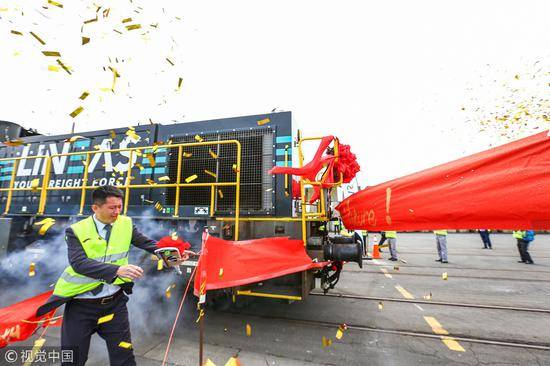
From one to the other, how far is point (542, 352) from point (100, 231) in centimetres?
515

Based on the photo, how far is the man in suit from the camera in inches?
82.7

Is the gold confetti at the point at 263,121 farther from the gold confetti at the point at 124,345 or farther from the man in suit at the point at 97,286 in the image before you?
the gold confetti at the point at 124,345

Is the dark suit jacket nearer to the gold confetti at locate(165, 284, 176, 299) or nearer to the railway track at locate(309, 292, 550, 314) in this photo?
the gold confetti at locate(165, 284, 176, 299)

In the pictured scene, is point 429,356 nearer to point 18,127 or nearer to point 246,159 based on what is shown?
point 246,159

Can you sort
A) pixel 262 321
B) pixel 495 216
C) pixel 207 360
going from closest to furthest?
1. pixel 495 216
2. pixel 207 360
3. pixel 262 321

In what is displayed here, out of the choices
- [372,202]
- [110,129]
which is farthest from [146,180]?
[372,202]

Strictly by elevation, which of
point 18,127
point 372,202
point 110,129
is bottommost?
point 372,202

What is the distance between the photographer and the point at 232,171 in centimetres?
469

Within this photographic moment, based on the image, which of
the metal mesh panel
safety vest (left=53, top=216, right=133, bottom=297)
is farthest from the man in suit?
the metal mesh panel

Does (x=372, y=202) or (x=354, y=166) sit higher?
(x=354, y=166)

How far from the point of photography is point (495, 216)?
1.99m

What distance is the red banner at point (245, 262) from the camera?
3.15m

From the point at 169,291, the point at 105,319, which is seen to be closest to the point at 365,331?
the point at 169,291

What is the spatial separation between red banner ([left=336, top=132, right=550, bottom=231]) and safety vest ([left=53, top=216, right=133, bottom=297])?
2.56 metres
